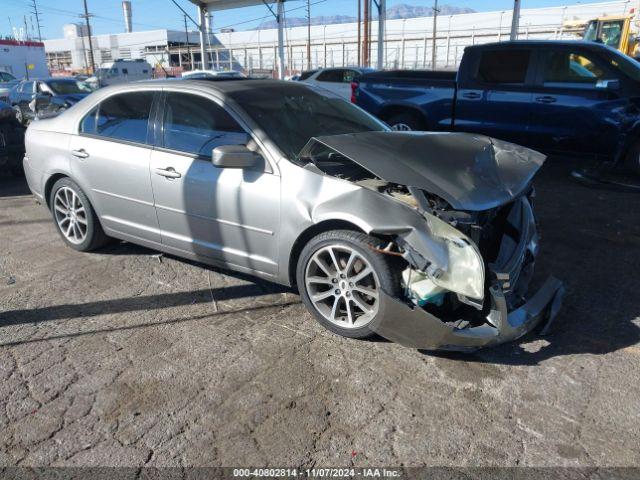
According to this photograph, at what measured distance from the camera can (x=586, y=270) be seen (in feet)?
14.8

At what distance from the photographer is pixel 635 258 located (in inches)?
187

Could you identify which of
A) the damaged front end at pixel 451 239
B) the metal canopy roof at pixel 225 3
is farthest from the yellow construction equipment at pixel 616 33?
the damaged front end at pixel 451 239

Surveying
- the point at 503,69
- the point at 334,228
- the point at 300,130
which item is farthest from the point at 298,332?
the point at 503,69

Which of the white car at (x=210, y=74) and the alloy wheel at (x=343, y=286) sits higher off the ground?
the white car at (x=210, y=74)

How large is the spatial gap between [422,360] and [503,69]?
6262 millimetres

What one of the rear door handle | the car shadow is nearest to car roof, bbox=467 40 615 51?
the rear door handle

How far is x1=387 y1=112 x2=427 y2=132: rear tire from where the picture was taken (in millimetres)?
8703

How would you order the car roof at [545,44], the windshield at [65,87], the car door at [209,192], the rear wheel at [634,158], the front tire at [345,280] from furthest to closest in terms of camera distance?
1. the windshield at [65,87]
2. the car roof at [545,44]
3. the rear wheel at [634,158]
4. the car door at [209,192]
5. the front tire at [345,280]

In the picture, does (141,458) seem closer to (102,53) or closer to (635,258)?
(635,258)

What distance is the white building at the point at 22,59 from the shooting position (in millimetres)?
38594

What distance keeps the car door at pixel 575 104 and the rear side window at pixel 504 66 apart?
289 millimetres

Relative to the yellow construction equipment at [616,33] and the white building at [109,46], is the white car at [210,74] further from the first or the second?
the white building at [109,46]

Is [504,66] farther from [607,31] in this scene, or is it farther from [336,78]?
[607,31]

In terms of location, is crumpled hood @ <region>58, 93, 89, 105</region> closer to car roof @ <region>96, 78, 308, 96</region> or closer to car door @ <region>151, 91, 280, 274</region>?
car roof @ <region>96, 78, 308, 96</region>
